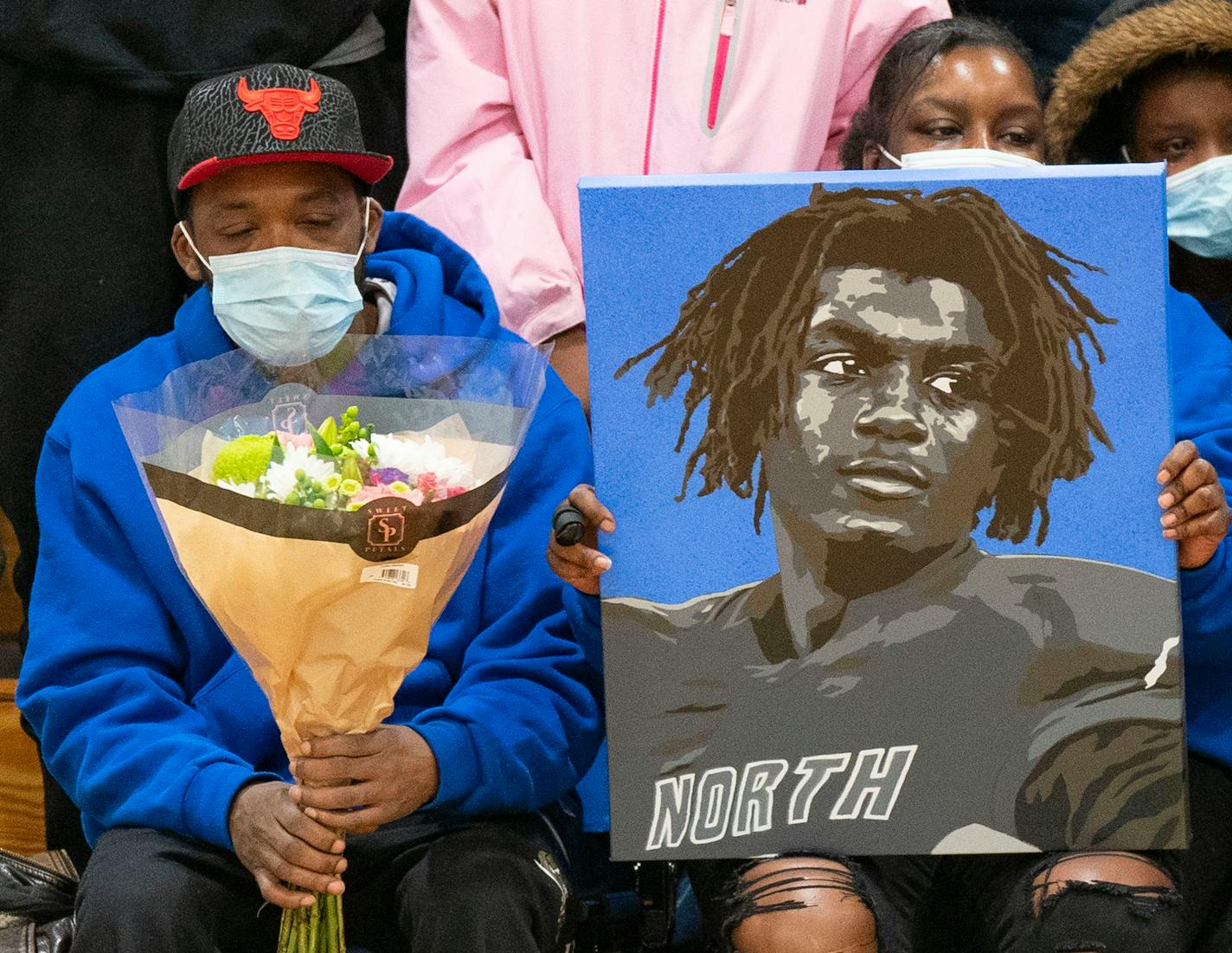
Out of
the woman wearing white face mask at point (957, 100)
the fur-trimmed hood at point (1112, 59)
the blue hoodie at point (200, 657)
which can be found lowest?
the blue hoodie at point (200, 657)

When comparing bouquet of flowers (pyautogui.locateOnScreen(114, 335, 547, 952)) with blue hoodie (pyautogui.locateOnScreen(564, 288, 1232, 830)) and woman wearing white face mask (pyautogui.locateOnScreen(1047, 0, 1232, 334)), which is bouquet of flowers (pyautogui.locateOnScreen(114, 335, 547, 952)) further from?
woman wearing white face mask (pyautogui.locateOnScreen(1047, 0, 1232, 334))

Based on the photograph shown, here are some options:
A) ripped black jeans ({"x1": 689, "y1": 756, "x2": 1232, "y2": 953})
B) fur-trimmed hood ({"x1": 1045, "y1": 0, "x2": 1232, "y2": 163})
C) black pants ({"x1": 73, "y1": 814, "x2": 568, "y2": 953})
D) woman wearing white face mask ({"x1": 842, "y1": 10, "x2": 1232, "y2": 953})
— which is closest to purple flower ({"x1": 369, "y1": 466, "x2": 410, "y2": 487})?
black pants ({"x1": 73, "y1": 814, "x2": 568, "y2": 953})

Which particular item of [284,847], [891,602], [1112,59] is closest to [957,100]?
[1112,59]

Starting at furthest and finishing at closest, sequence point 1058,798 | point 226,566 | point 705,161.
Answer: point 705,161 < point 1058,798 < point 226,566

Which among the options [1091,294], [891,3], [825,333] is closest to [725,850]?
[825,333]

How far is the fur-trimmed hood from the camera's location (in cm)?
304

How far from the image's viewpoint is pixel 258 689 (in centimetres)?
256

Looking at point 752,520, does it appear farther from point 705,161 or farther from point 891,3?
point 891,3

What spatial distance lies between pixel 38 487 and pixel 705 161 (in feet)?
4.21

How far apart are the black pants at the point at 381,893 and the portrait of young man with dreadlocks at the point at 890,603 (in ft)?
0.62

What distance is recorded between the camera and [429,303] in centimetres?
277

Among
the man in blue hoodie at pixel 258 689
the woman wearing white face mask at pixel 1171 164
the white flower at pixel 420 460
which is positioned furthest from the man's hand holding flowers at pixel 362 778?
the woman wearing white face mask at pixel 1171 164

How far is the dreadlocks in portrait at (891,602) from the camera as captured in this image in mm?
2215

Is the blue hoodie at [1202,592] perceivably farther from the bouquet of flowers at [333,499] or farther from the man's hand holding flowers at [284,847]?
the man's hand holding flowers at [284,847]
